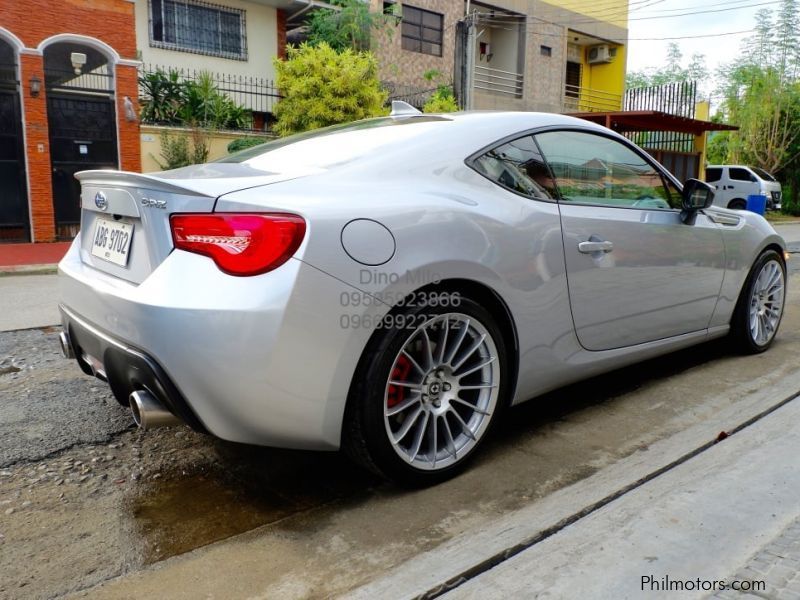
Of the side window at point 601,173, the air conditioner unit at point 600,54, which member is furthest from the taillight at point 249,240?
the air conditioner unit at point 600,54

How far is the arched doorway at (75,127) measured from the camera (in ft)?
41.2

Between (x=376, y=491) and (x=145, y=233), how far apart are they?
1.29 metres

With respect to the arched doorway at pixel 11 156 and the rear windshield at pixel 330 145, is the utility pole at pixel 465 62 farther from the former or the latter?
the rear windshield at pixel 330 145

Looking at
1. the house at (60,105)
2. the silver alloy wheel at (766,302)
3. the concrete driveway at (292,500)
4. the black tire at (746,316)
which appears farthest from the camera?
the house at (60,105)

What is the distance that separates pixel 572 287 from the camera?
9.86ft

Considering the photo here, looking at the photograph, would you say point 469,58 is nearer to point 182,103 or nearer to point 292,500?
point 182,103

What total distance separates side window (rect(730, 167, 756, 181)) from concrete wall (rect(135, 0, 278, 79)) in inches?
615

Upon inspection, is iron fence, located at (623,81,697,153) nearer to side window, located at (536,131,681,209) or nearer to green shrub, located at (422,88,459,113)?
green shrub, located at (422,88,459,113)

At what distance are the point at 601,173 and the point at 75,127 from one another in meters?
11.9

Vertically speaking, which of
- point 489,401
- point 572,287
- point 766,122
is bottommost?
point 489,401

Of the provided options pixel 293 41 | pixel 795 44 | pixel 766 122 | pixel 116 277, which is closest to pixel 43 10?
pixel 293 41

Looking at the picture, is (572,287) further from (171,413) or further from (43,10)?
(43,10)

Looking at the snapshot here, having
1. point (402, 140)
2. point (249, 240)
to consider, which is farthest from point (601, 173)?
point (249, 240)

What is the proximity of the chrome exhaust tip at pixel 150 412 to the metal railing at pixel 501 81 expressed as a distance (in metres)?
23.0
